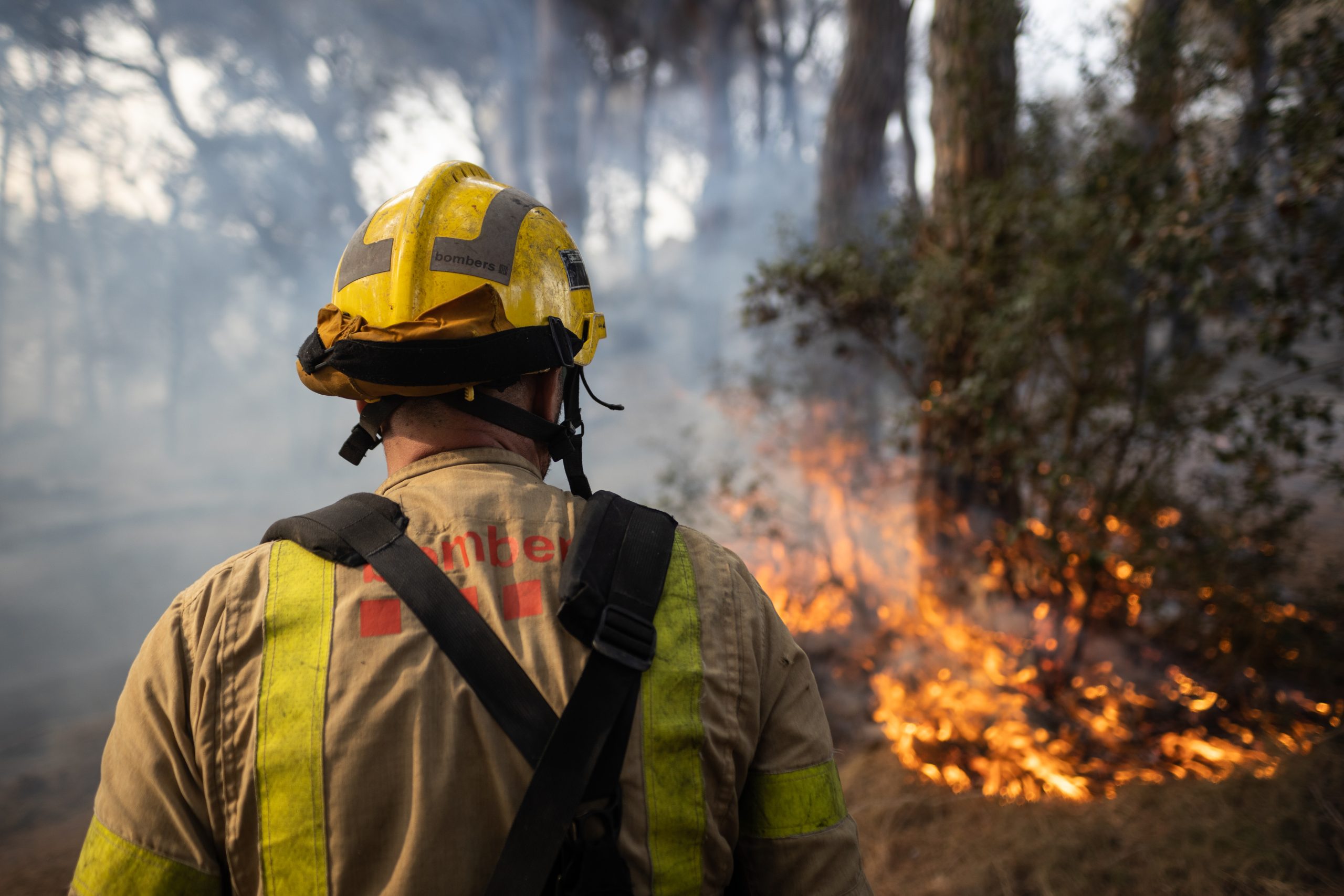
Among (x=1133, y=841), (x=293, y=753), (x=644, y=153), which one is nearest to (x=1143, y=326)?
(x=1133, y=841)

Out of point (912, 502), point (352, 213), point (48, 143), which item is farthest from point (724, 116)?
point (912, 502)

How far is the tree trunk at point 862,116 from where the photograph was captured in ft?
24.3

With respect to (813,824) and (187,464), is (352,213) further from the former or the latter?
(813,824)

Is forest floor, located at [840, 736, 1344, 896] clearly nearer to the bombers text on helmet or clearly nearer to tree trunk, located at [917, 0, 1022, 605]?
tree trunk, located at [917, 0, 1022, 605]

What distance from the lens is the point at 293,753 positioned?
994 mm

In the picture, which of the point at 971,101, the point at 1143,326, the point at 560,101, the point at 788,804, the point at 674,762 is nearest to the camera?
the point at 674,762

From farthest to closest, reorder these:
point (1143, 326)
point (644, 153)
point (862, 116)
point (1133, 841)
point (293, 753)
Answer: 1. point (644, 153)
2. point (862, 116)
3. point (1143, 326)
4. point (1133, 841)
5. point (293, 753)

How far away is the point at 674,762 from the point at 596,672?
21 centimetres

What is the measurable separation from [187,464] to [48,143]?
5.51 m

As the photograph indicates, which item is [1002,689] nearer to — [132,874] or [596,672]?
[596,672]

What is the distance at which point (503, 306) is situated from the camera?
1421 millimetres

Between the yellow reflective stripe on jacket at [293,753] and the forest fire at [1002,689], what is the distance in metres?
3.84

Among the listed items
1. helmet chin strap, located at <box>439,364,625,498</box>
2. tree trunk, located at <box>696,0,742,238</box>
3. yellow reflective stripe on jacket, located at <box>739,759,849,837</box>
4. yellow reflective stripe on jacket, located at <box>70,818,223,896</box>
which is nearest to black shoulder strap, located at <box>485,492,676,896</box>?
helmet chin strap, located at <box>439,364,625,498</box>

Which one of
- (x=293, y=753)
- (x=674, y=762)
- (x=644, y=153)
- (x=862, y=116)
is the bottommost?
(x=674, y=762)
